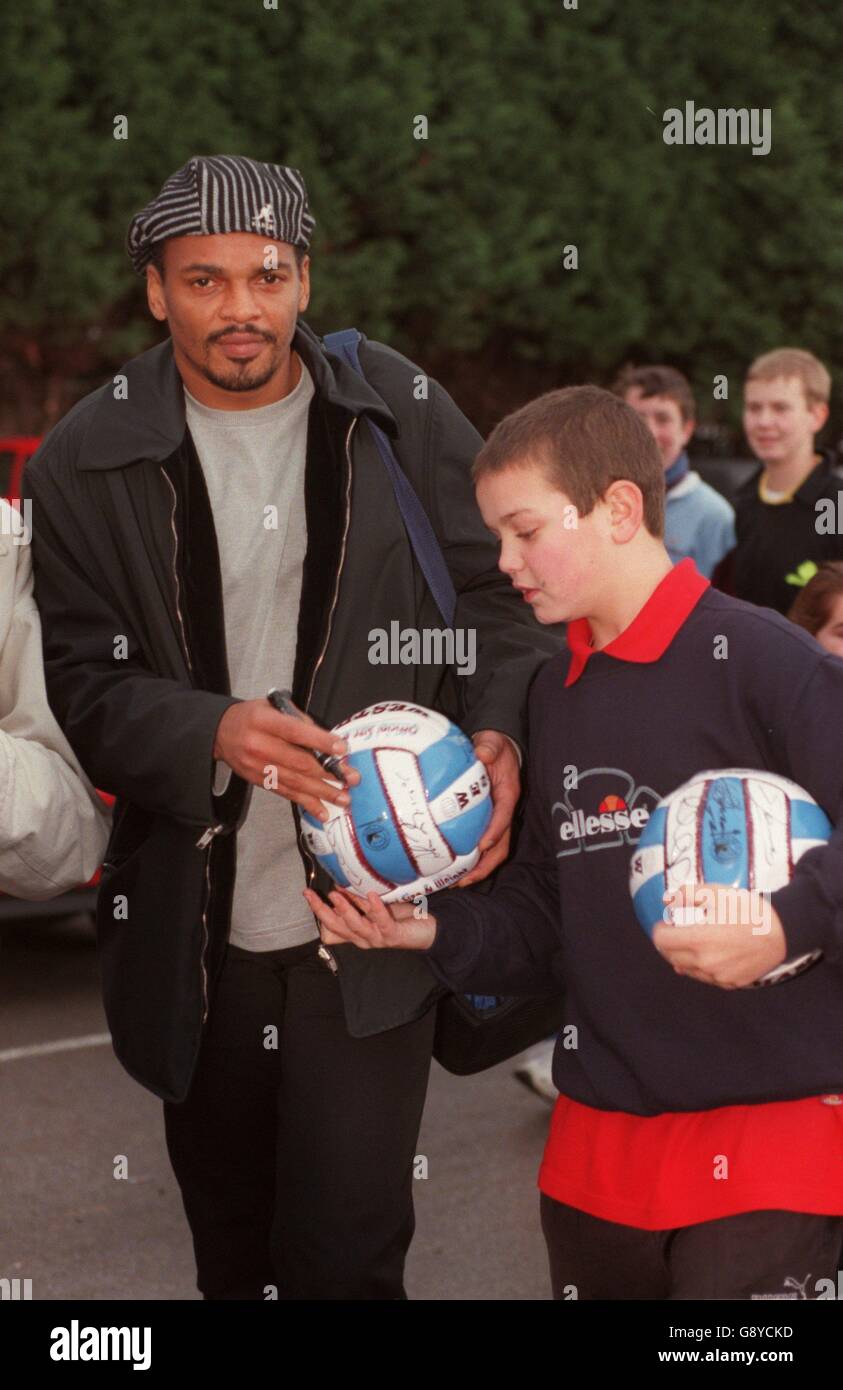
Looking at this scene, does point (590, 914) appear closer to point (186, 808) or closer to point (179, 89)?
point (186, 808)

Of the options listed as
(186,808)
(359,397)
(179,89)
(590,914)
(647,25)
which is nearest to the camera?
(590,914)

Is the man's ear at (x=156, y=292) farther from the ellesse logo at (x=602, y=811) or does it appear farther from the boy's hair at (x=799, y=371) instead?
the boy's hair at (x=799, y=371)

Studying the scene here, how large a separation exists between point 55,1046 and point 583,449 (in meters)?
4.68

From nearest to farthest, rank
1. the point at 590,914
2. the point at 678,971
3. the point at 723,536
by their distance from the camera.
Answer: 1. the point at 678,971
2. the point at 590,914
3. the point at 723,536

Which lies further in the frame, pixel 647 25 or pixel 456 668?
pixel 647 25

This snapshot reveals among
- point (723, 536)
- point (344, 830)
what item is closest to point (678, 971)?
point (344, 830)

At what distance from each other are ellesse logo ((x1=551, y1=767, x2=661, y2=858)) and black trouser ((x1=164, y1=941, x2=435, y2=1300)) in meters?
0.65

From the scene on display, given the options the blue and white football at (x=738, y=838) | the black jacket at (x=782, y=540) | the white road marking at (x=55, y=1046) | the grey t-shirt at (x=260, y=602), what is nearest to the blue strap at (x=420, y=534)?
the grey t-shirt at (x=260, y=602)

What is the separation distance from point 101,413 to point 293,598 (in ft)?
1.55

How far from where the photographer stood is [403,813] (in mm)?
3062

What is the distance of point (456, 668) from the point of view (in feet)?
11.6

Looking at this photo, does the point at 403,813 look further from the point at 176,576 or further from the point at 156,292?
the point at 156,292

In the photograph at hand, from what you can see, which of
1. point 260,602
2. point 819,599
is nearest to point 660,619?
point 260,602

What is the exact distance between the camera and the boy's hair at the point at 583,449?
2963 millimetres
